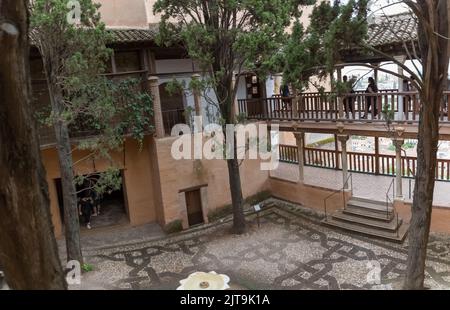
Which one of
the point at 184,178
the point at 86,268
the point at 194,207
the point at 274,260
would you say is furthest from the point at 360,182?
the point at 86,268

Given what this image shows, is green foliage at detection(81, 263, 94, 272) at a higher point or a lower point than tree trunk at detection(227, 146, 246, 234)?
lower

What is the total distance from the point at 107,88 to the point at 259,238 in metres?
7.34

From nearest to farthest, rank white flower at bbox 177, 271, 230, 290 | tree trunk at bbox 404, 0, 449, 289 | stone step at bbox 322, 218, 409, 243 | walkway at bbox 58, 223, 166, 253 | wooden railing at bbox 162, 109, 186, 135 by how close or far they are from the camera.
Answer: tree trunk at bbox 404, 0, 449, 289
white flower at bbox 177, 271, 230, 290
stone step at bbox 322, 218, 409, 243
walkway at bbox 58, 223, 166, 253
wooden railing at bbox 162, 109, 186, 135

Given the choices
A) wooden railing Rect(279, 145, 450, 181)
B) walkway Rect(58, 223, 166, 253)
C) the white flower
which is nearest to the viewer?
the white flower

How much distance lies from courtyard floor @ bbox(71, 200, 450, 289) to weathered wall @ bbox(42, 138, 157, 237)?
6.40 ft

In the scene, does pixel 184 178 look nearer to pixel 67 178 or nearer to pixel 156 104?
pixel 156 104

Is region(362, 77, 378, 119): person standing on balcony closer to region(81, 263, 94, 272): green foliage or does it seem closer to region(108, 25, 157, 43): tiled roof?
region(108, 25, 157, 43): tiled roof

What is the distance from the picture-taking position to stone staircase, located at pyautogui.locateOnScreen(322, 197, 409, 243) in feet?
43.9

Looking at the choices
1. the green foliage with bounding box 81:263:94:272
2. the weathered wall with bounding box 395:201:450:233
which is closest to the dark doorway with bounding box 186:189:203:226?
the green foliage with bounding box 81:263:94:272

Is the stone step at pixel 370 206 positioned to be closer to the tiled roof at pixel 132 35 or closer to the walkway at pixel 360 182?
the walkway at pixel 360 182

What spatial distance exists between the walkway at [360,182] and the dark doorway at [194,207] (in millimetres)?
4131

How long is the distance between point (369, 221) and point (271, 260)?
4040mm

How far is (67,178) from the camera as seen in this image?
1146cm

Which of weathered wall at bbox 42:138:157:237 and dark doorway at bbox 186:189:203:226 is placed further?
dark doorway at bbox 186:189:203:226
